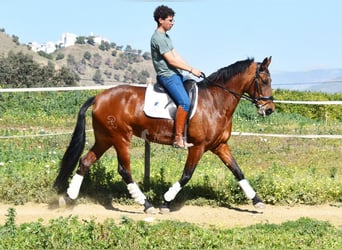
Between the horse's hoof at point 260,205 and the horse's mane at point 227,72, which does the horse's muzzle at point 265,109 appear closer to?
the horse's mane at point 227,72

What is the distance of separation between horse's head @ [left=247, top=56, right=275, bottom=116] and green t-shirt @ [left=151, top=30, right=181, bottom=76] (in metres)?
1.13

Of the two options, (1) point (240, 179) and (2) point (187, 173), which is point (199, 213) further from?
(1) point (240, 179)

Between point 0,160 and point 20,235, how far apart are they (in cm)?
589

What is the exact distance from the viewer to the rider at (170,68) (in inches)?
294

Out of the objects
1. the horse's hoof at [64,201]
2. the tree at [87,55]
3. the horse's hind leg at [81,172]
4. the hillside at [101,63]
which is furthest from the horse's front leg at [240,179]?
the tree at [87,55]

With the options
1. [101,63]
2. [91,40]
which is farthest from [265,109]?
[91,40]

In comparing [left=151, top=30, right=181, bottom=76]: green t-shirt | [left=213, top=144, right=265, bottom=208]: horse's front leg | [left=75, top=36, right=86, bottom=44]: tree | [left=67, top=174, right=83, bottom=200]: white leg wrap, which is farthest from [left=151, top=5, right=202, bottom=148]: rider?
[left=75, top=36, right=86, bottom=44]: tree

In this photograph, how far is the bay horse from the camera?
7684mm

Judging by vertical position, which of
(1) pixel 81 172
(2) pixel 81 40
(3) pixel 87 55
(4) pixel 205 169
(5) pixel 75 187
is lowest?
(4) pixel 205 169

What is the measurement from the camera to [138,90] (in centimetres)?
788

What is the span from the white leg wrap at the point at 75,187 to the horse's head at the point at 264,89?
2.66 metres

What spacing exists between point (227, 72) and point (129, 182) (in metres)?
2.05

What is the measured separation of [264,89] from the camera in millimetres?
7688

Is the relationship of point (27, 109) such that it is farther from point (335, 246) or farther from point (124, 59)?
point (124, 59)
